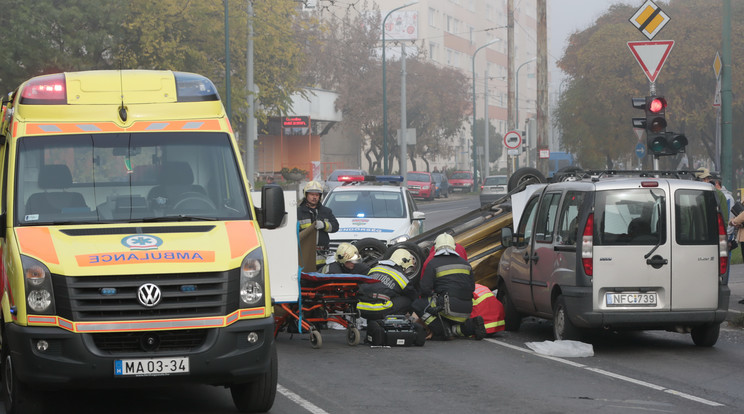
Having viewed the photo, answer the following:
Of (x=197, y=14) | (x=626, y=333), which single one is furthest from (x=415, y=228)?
(x=197, y=14)

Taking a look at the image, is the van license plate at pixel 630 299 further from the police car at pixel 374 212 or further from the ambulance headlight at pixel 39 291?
the police car at pixel 374 212

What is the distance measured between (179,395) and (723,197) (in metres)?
9.34

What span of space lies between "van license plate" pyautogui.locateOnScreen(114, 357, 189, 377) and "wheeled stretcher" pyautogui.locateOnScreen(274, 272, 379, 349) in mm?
4318

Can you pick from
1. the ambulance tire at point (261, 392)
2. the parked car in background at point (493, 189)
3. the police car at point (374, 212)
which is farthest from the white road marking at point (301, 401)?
the parked car in background at point (493, 189)

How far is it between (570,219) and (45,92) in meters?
5.73

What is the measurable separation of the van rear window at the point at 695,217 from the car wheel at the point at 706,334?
939 millimetres

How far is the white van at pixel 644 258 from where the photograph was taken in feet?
38.2

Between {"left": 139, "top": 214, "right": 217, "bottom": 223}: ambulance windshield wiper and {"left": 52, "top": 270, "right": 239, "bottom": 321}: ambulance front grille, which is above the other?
{"left": 139, "top": 214, "right": 217, "bottom": 223}: ambulance windshield wiper

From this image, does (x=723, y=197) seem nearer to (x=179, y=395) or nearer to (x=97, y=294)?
(x=179, y=395)

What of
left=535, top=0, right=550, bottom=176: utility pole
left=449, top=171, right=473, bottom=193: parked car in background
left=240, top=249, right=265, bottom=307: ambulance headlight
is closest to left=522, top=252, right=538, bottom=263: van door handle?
left=240, top=249, right=265, bottom=307: ambulance headlight

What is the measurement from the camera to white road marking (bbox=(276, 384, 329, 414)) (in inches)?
336

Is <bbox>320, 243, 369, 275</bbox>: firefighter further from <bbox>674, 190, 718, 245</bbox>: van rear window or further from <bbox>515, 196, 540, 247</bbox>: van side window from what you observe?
<bbox>674, 190, 718, 245</bbox>: van rear window

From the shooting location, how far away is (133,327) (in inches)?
293

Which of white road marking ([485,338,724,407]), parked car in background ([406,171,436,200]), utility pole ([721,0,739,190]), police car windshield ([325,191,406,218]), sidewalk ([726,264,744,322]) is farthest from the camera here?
parked car in background ([406,171,436,200])
